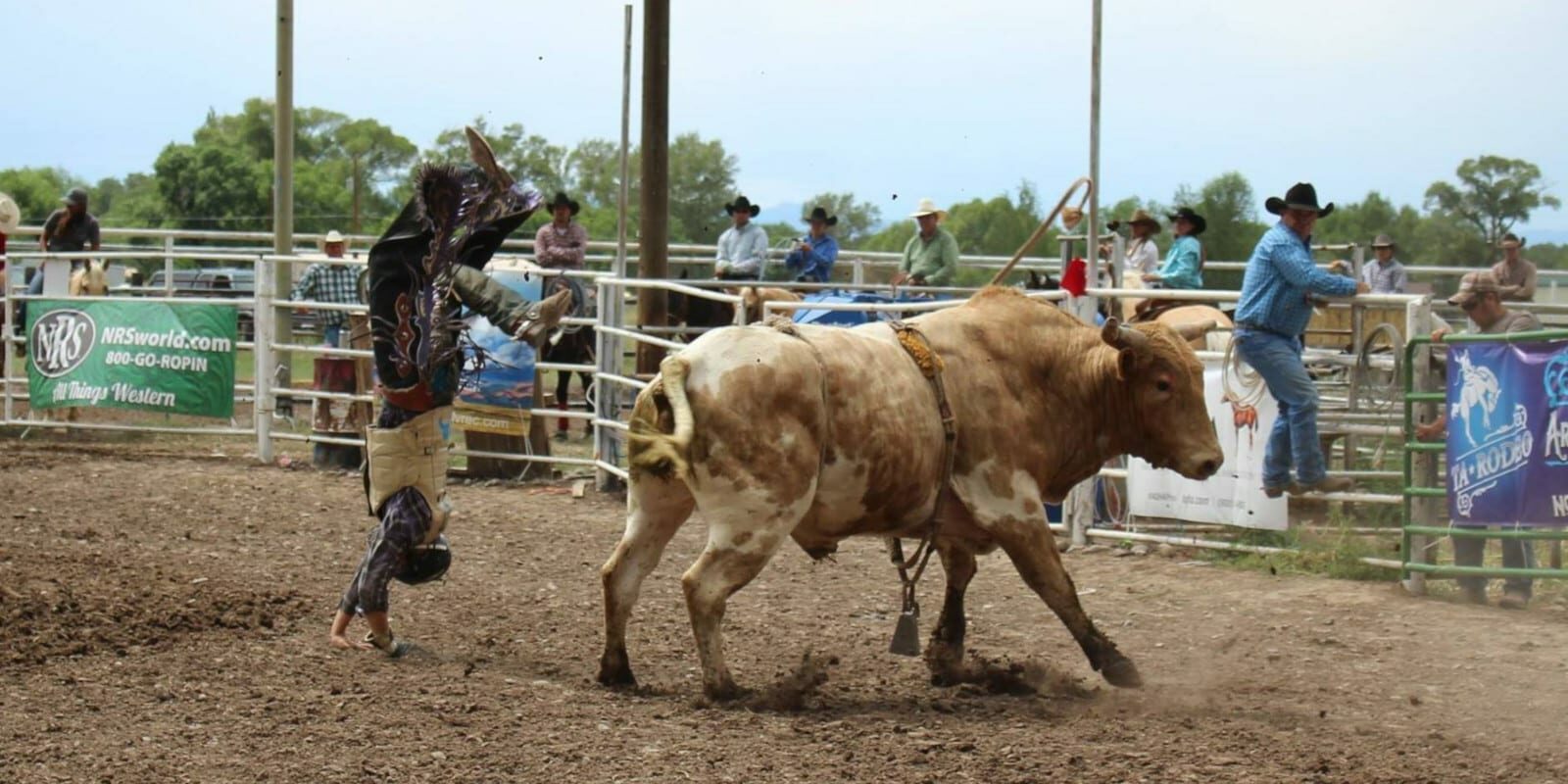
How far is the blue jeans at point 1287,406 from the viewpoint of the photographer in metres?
9.08

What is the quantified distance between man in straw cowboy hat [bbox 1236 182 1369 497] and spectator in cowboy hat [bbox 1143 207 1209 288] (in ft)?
12.8

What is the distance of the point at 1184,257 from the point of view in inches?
525

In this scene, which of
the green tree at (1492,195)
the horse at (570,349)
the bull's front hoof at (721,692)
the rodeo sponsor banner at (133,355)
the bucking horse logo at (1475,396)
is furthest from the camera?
the green tree at (1492,195)

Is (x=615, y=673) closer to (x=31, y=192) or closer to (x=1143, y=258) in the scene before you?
(x=1143, y=258)

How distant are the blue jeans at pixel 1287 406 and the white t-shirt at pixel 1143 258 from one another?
572 centimetres

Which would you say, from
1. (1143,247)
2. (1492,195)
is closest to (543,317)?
(1143,247)

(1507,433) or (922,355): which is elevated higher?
(922,355)

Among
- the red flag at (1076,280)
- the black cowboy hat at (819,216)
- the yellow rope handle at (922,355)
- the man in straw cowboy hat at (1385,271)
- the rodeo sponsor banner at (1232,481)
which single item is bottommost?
the rodeo sponsor banner at (1232,481)

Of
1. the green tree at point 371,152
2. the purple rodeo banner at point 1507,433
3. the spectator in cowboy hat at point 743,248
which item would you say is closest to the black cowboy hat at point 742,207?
the spectator in cowboy hat at point 743,248

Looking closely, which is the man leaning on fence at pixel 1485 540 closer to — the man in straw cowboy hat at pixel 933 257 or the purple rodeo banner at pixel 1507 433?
the purple rodeo banner at pixel 1507 433

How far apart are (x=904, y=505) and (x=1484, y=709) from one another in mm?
2176

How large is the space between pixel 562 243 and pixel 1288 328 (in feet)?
27.7

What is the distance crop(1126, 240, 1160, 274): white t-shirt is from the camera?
15.0 meters

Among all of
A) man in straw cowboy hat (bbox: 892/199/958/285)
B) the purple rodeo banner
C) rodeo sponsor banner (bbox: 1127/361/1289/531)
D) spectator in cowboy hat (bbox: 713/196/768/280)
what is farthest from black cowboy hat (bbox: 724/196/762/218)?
the purple rodeo banner
